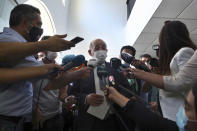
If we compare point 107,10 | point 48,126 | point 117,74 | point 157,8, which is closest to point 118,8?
point 107,10

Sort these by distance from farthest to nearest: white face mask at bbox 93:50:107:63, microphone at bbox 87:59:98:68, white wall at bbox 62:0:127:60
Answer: white wall at bbox 62:0:127:60
white face mask at bbox 93:50:107:63
microphone at bbox 87:59:98:68

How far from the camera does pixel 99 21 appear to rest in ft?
16.9

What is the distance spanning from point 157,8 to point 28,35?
2.67 m

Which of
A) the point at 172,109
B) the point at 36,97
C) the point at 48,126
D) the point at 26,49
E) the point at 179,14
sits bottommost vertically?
the point at 48,126

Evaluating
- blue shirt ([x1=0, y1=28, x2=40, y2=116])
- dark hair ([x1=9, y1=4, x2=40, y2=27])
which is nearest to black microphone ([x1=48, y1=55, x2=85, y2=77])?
blue shirt ([x1=0, y1=28, x2=40, y2=116])

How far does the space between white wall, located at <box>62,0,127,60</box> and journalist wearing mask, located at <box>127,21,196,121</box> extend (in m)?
3.71

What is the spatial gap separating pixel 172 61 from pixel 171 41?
0.55 ft

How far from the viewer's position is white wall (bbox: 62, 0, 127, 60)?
16.3 ft

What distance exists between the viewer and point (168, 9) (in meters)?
2.88

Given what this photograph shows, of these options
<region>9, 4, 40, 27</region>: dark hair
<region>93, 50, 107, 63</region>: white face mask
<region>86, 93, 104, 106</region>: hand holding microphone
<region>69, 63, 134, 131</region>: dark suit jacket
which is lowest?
<region>69, 63, 134, 131</region>: dark suit jacket

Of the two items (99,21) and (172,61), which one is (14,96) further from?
(99,21)

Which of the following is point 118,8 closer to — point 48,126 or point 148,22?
point 148,22

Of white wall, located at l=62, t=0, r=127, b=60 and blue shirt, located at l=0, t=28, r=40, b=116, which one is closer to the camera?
blue shirt, located at l=0, t=28, r=40, b=116

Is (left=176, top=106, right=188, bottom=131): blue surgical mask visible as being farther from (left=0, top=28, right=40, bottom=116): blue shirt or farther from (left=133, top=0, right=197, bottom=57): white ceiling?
(left=133, top=0, right=197, bottom=57): white ceiling
